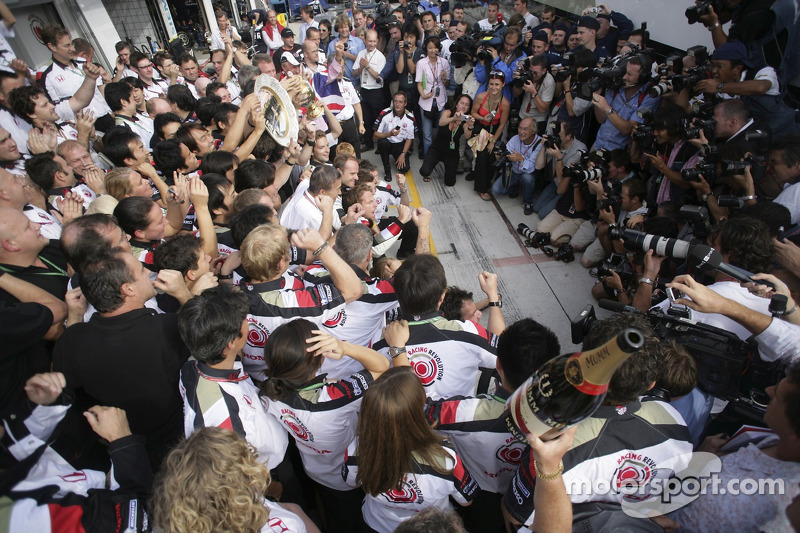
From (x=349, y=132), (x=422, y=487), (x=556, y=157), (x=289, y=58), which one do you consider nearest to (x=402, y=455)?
(x=422, y=487)

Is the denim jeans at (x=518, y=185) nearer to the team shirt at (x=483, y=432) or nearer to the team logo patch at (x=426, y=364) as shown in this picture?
the team logo patch at (x=426, y=364)

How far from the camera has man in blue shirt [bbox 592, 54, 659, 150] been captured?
491cm

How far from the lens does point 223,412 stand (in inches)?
76.3

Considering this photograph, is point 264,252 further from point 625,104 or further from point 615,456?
point 625,104

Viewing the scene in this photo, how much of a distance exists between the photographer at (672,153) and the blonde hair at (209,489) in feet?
15.1

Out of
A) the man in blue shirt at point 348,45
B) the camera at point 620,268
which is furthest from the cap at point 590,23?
the man in blue shirt at point 348,45

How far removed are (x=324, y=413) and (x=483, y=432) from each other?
0.79m

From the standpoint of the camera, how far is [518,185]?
6.58m

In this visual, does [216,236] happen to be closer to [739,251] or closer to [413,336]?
[413,336]

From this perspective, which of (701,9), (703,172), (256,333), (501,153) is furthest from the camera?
(501,153)

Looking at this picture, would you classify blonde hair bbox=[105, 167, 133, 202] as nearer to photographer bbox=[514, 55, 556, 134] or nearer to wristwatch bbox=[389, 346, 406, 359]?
wristwatch bbox=[389, 346, 406, 359]

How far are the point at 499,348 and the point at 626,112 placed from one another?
15.0ft

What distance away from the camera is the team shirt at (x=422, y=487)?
1727 mm

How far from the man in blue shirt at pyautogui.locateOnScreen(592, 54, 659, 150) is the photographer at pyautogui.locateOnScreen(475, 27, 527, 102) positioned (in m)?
1.83
